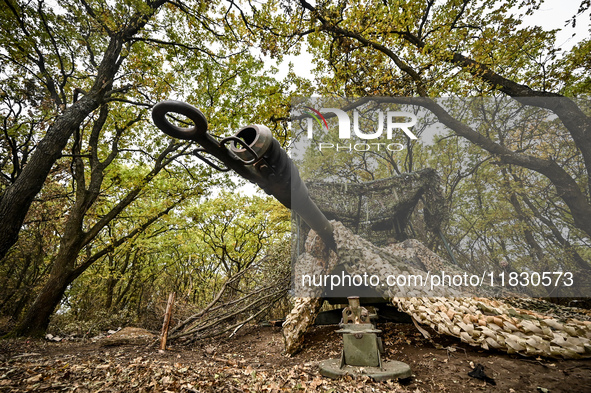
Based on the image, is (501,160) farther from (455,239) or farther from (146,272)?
(146,272)

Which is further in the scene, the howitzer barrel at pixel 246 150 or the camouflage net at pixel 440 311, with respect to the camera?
the camouflage net at pixel 440 311

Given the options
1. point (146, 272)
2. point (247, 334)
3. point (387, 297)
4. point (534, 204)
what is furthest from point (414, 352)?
point (146, 272)

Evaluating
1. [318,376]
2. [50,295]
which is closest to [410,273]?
[318,376]

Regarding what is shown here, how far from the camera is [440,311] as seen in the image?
305 centimetres

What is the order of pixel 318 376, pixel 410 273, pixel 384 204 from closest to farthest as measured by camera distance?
pixel 318 376, pixel 410 273, pixel 384 204

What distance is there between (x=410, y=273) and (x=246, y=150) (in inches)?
118

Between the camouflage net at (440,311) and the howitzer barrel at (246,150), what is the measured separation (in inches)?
77.3

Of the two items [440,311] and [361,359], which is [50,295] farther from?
[440,311]

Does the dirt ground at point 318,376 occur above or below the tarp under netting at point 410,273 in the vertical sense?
below

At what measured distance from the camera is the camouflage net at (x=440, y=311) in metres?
2.36

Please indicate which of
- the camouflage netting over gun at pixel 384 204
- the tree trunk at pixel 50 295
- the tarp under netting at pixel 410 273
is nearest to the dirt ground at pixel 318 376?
the tarp under netting at pixel 410 273

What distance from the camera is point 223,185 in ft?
35.7

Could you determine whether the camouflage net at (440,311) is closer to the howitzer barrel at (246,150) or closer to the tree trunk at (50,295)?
the howitzer barrel at (246,150)

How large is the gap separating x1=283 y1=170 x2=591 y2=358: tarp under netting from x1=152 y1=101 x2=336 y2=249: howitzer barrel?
1917mm
